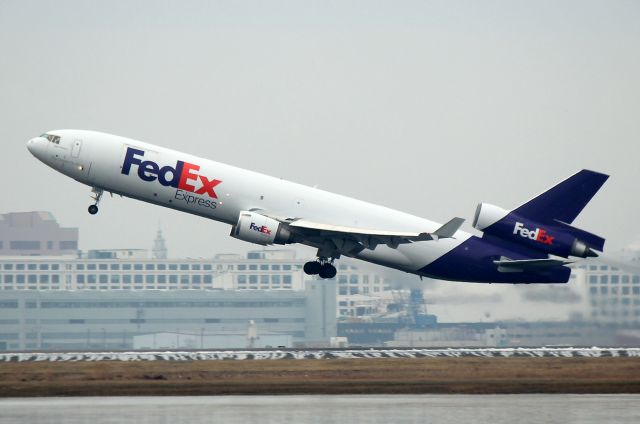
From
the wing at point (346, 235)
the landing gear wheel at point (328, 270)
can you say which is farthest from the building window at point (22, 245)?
the wing at point (346, 235)

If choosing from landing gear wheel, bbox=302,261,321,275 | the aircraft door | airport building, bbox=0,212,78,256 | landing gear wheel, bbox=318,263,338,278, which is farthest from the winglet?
airport building, bbox=0,212,78,256

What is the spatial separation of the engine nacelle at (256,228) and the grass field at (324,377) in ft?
19.1

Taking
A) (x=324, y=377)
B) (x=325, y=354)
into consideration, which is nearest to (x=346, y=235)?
(x=325, y=354)

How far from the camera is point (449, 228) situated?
5019 centimetres

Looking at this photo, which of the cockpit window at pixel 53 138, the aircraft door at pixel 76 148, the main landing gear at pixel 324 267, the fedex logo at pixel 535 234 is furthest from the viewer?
the main landing gear at pixel 324 267

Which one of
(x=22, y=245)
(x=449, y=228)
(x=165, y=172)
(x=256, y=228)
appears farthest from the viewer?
(x=22, y=245)

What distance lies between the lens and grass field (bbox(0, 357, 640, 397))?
136 feet

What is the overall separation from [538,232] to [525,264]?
1.78 meters

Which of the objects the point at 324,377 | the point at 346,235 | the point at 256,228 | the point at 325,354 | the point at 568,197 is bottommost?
the point at 324,377

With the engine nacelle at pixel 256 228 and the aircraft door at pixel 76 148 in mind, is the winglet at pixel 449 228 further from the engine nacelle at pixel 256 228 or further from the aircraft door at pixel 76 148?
the aircraft door at pixel 76 148

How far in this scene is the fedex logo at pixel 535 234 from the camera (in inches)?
2201

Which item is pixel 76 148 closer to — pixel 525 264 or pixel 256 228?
pixel 256 228

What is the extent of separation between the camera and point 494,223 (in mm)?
56031

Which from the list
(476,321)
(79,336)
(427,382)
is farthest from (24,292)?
(427,382)
